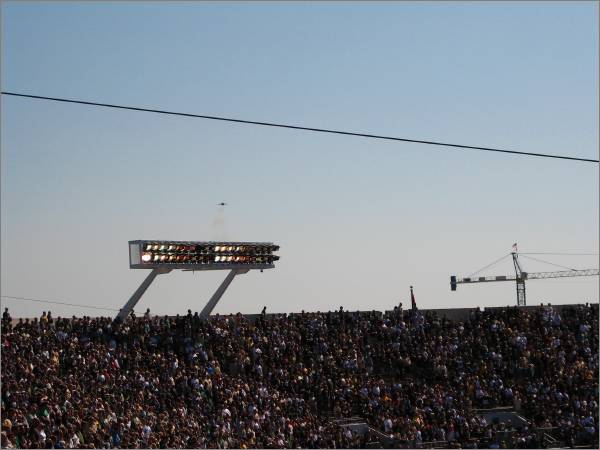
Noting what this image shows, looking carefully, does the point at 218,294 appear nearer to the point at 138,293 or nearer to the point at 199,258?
the point at 199,258

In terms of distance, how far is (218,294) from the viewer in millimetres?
45312

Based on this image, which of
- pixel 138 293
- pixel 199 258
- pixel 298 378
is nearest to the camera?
pixel 298 378

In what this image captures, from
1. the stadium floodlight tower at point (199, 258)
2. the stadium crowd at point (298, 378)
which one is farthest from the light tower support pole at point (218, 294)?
the stadium crowd at point (298, 378)

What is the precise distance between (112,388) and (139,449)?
6.37 metres

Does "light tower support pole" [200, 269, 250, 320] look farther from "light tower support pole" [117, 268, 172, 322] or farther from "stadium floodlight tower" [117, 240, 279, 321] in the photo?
"light tower support pole" [117, 268, 172, 322]

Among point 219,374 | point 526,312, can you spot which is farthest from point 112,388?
point 526,312

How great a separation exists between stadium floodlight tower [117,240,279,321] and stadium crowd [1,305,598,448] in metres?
2.47

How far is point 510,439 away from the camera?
37719mm

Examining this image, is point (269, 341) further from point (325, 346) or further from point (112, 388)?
point (112, 388)

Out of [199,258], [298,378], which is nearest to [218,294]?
[199,258]

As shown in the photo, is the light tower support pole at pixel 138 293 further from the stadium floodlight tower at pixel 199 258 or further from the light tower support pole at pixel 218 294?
the light tower support pole at pixel 218 294

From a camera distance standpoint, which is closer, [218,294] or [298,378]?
[298,378]

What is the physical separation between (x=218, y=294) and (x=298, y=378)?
6.62 meters

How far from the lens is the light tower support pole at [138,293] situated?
137ft
